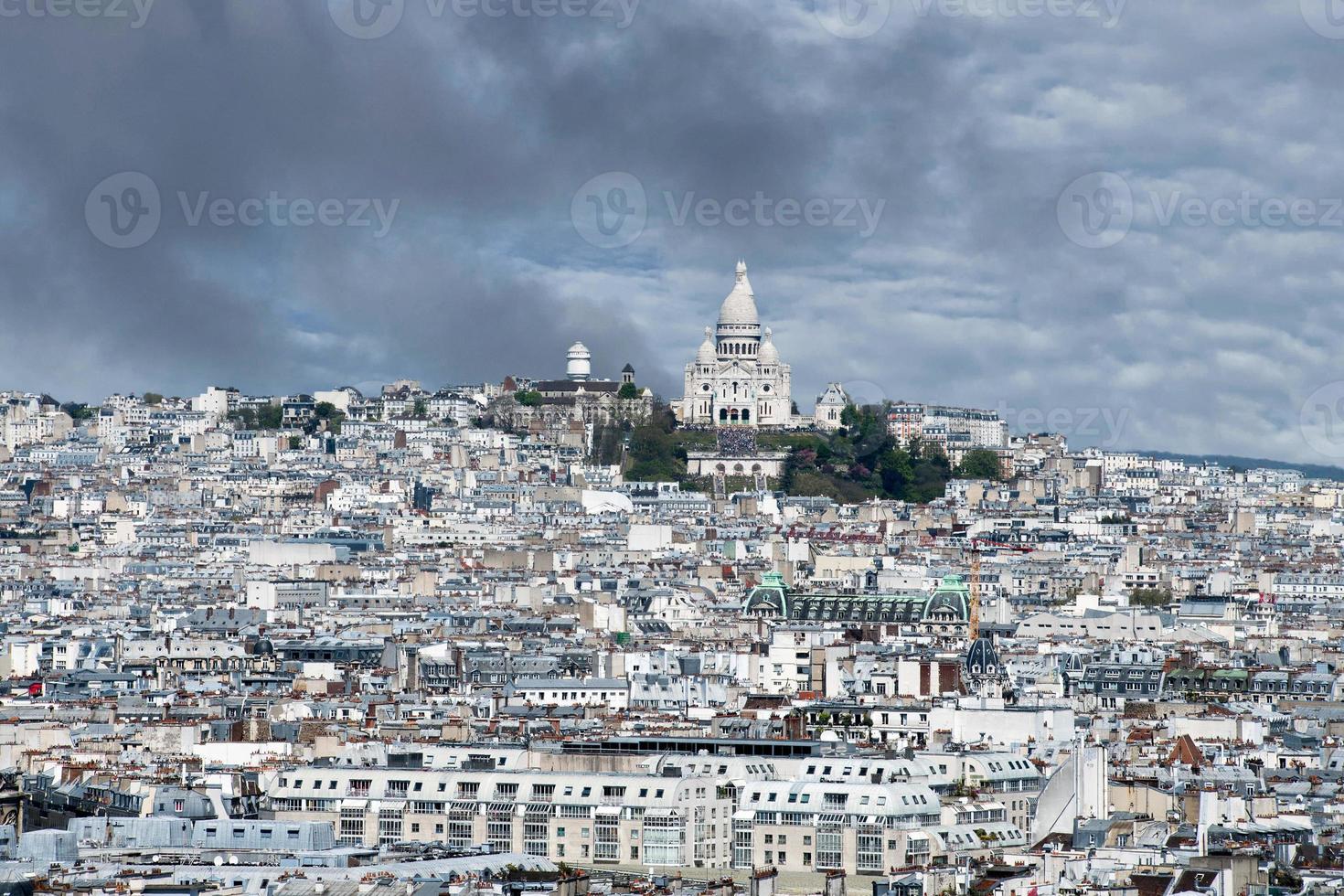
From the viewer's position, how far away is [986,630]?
89.9 metres

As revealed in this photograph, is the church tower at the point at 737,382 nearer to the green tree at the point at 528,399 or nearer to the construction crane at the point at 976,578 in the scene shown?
the green tree at the point at 528,399

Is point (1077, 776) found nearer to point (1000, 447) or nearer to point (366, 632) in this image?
point (366, 632)

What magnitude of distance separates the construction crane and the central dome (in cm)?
4483

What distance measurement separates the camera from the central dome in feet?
584

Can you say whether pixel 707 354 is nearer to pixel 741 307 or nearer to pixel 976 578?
pixel 741 307

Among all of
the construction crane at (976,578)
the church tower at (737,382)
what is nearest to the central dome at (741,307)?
the church tower at (737,382)

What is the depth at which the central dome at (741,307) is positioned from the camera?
178 meters

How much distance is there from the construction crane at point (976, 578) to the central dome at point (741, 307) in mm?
44831

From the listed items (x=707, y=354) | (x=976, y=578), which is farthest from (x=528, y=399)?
(x=976, y=578)

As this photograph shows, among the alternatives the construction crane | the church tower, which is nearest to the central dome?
the church tower

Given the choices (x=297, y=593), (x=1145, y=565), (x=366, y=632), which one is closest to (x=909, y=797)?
(x=366, y=632)

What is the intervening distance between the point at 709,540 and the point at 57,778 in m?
81.2

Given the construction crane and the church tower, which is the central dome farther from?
the construction crane

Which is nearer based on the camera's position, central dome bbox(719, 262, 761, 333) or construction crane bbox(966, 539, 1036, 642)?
construction crane bbox(966, 539, 1036, 642)
